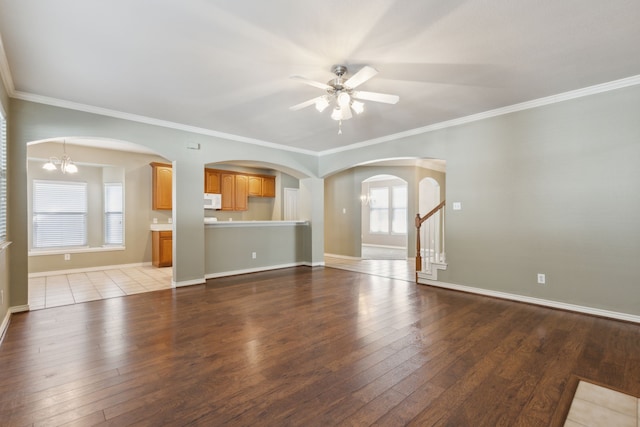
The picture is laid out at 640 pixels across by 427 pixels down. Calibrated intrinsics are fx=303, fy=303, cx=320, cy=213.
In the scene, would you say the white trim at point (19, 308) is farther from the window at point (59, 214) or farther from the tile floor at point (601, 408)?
the tile floor at point (601, 408)

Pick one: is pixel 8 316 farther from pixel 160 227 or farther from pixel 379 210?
pixel 379 210

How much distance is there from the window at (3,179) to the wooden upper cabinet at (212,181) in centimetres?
427

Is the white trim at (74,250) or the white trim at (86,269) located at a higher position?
the white trim at (74,250)

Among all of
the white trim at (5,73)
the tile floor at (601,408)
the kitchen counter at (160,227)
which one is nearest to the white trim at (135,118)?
the white trim at (5,73)

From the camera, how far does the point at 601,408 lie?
1.84m

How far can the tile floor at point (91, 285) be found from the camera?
427cm

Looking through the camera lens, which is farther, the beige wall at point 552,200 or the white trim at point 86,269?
the white trim at point 86,269

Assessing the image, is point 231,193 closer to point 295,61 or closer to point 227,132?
point 227,132

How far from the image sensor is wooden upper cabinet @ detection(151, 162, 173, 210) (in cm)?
707

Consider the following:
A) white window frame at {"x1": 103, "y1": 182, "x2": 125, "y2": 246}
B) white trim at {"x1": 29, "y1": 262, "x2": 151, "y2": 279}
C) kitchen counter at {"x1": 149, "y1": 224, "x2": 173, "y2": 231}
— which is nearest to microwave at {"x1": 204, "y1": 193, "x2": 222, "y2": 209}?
kitchen counter at {"x1": 149, "y1": 224, "x2": 173, "y2": 231}

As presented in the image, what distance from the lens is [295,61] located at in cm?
288

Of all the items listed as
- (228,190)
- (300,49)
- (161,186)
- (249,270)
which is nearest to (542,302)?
(300,49)

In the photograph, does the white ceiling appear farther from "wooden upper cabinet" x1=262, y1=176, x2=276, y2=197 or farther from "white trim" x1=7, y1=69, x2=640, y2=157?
"wooden upper cabinet" x1=262, y1=176, x2=276, y2=197

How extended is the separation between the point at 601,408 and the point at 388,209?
9.34 m
